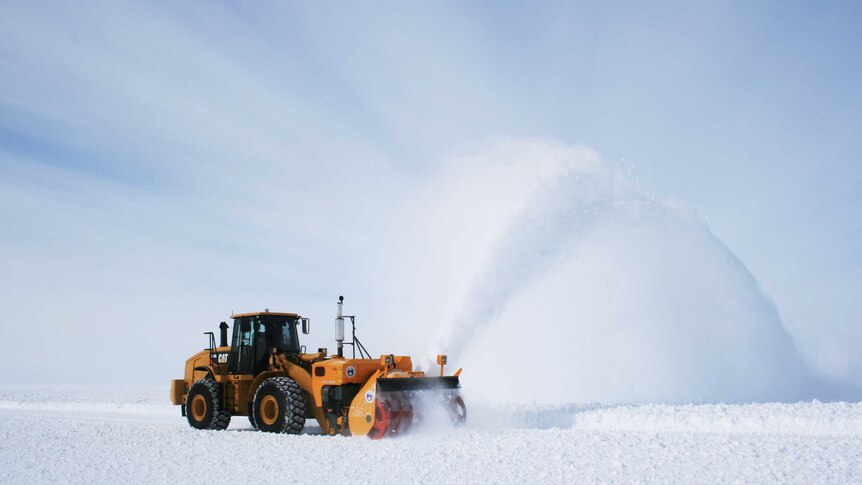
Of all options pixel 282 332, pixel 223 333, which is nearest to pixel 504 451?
pixel 282 332

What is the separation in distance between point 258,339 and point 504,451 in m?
7.09

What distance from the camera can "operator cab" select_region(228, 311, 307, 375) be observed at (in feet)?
49.9

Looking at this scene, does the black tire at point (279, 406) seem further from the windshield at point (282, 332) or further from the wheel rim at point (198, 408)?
the wheel rim at point (198, 408)

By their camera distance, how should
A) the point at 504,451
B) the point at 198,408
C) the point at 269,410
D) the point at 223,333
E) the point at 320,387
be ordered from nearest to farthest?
A: the point at 504,451, the point at 320,387, the point at 269,410, the point at 198,408, the point at 223,333

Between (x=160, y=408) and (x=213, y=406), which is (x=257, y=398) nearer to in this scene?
(x=213, y=406)

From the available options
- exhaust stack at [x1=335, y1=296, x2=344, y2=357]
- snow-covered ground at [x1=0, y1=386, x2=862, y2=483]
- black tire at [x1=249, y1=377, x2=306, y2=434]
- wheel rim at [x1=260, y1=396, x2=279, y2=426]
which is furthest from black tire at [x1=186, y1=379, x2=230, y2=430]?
exhaust stack at [x1=335, y1=296, x2=344, y2=357]

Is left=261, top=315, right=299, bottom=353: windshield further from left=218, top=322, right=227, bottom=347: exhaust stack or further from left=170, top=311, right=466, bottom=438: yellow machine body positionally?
left=218, top=322, right=227, bottom=347: exhaust stack

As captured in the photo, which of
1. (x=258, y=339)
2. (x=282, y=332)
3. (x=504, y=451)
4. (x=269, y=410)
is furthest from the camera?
(x=282, y=332)

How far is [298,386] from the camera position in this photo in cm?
1407

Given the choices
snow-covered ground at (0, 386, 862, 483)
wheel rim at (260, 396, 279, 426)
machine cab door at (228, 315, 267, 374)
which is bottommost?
snow-covered ground at (0, 386, 862, 483)

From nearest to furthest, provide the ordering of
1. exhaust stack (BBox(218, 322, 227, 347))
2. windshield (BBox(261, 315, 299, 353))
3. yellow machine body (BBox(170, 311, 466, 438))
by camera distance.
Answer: yellow machine body (BBox(170, 311, 466, 438))
windshield (BBox(261, 315, 299, 353))
exhaust stack (BBox(218, 322, 227, 347))

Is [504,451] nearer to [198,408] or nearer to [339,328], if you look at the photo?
[339,328]

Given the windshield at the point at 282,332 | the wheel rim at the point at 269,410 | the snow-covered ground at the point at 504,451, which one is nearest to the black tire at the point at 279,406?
the wheel rim at the point at 269,410

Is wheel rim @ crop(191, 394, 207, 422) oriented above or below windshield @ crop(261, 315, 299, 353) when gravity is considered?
below
